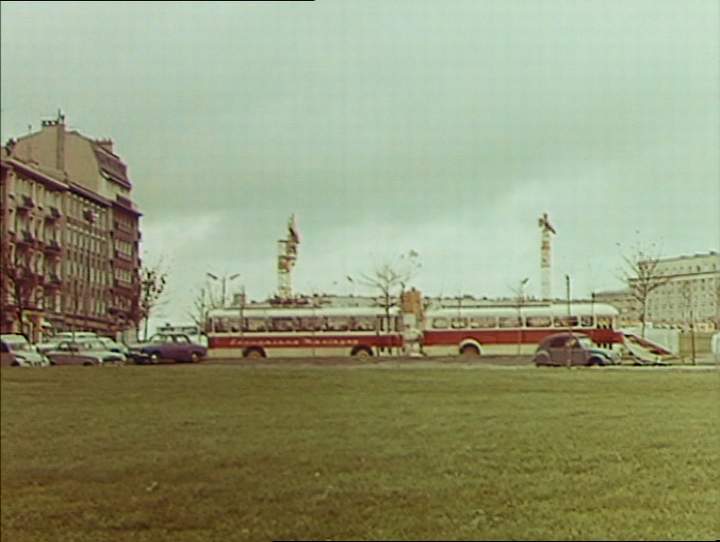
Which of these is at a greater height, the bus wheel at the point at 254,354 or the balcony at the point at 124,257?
the balcony at the point at 124,257

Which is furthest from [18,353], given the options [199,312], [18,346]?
[199,312]

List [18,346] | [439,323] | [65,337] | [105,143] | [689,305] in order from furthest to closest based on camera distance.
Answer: [18,346], [65,337], [105,143], [439,323], [689,305]

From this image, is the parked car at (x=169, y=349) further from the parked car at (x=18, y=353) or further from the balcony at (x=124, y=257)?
the parked car at (x=18, y=353)

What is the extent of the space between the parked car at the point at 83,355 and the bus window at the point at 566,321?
1287 mm

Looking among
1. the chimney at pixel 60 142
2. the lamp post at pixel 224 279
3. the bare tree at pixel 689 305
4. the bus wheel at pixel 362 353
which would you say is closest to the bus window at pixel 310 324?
the bus wheel at pixel 362 353

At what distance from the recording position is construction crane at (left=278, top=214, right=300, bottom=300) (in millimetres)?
2955

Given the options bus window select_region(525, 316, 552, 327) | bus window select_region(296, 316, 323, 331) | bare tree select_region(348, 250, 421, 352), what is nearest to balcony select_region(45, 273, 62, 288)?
bus window select_region(296, 316, 323, 331)

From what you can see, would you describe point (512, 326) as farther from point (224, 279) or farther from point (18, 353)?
point (18, 353)

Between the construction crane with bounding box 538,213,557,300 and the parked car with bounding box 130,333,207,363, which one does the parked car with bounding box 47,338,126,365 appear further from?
the construction crane with bounding box 538,213,557,300

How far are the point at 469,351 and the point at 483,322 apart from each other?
0.07 metres

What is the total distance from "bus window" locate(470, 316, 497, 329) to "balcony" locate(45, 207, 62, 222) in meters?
1.08

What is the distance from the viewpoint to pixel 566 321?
8.54 feet

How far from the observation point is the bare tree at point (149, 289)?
3051 millimetres

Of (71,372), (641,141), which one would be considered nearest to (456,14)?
(641,141)
